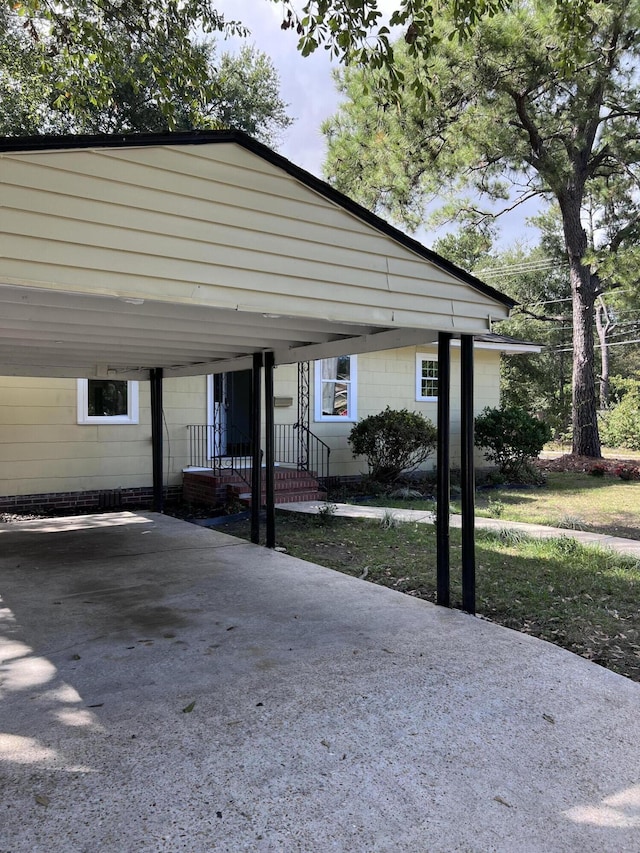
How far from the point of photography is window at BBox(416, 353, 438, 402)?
13.1 metres

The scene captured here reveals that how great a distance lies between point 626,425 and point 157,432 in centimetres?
1793

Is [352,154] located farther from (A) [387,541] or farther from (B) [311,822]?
(B) [311,822]

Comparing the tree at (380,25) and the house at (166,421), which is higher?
the tree at (380,25)

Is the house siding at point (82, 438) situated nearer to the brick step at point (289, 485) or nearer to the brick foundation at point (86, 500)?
the brick foundation at point (86, 500)

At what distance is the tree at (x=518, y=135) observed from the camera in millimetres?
12648

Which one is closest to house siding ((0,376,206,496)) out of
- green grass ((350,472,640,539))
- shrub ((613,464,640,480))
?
green grass ((350,472,640,539))

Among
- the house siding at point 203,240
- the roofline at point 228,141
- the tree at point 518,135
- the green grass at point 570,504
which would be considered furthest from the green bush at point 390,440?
the house siding at point 203,240

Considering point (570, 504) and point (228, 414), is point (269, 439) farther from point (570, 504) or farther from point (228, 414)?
point (570, 504)

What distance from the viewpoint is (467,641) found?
153 inches

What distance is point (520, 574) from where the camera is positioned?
5.66 m

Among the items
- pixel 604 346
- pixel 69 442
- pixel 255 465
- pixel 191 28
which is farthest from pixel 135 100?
pixel 604 346

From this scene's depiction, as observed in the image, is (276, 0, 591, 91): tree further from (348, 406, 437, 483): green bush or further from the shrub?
the shrub

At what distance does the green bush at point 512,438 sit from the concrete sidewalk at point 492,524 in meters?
4.04

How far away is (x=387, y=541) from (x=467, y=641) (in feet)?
10.6
